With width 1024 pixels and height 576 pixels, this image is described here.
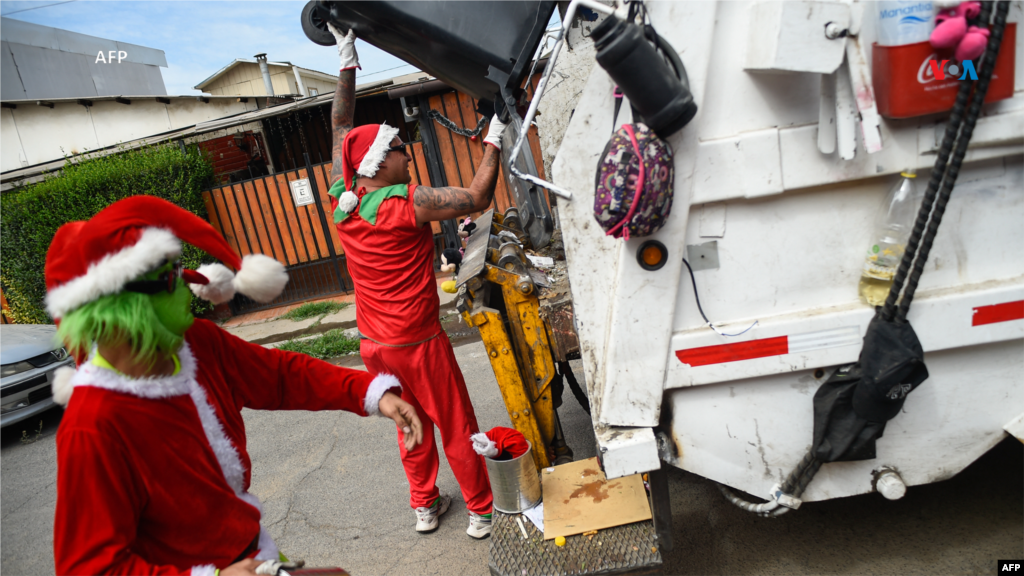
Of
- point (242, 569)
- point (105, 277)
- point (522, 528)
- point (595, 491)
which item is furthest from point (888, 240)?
point (105, 277)

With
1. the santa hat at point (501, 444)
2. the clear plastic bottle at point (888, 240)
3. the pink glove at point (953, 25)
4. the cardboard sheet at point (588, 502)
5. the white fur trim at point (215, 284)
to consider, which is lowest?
the cardboard sheet at point (588, 502)

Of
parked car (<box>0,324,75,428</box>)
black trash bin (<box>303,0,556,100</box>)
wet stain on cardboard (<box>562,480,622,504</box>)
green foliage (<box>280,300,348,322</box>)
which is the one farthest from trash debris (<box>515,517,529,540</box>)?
green foliage (<box>280,300,348,322</box>)

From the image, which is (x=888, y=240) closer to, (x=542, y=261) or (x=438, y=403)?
(x=542, y=261)

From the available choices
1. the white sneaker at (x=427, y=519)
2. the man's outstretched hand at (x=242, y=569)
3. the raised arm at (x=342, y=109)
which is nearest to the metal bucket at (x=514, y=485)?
the white sneaker at (x=427, y=519)

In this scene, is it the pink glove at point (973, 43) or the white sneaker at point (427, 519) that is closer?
the pink glove at point (973, 43)

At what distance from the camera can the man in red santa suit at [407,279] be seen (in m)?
2.50

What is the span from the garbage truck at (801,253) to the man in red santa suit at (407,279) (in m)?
0.96

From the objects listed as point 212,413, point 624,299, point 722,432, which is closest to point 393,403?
point 212,413

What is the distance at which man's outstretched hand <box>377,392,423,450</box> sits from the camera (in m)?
1.72

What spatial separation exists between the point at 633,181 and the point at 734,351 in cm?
63

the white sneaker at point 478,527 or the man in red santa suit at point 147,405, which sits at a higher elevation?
the man in red santa suit at point 147,405

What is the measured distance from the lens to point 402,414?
173 cm

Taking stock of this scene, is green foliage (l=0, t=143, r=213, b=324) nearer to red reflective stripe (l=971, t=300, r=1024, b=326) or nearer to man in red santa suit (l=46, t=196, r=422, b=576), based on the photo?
man in red santa suit (l=46, t=196, r=422, b=576)

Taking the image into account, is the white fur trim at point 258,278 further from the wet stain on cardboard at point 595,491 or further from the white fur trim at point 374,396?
the wet stain on cardboard at point 595,491
